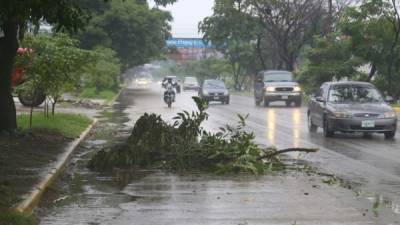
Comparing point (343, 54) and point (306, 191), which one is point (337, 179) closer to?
point (306, 191)

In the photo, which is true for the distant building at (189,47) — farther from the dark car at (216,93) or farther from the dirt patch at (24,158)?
the dirt patch at (24,158)

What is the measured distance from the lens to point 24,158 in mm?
12523

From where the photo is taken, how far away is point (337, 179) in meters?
11.3

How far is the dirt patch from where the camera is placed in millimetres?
9486

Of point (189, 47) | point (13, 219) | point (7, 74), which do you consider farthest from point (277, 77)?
point (189, 47)

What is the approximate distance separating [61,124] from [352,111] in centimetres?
757

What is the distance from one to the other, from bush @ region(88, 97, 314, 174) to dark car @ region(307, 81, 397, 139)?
18.0ft

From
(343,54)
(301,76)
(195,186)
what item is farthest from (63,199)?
(301,76)

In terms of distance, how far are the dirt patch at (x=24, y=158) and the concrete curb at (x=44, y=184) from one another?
0.35 ft

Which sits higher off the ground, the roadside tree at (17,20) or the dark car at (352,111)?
the roadside tree at (17,20)

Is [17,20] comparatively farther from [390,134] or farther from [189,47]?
[189,47]

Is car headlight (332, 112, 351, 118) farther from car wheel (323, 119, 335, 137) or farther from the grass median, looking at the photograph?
the grass median

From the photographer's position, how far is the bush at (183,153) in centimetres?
1237

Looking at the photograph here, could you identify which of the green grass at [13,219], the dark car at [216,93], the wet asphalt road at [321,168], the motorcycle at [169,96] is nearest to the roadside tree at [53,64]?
the wet asphalt road at [321,168]
